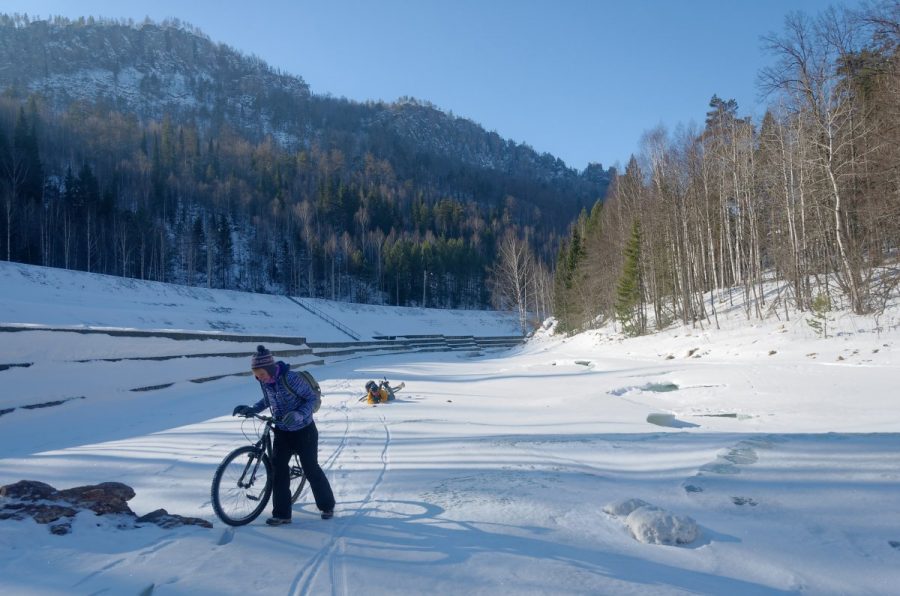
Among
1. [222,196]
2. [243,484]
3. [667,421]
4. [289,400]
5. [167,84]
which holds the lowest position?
[667,421]

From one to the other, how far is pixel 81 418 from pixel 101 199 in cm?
5459

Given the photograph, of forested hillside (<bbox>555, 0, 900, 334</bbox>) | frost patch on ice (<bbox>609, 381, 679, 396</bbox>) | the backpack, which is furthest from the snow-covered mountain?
the backpack

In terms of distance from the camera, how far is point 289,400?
14.5ft

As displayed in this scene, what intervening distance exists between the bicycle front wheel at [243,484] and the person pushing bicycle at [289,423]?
19 cm

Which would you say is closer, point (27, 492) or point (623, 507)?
point (27, 492)

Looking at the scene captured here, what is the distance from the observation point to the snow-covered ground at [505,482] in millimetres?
3193

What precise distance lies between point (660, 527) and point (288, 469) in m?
3.00

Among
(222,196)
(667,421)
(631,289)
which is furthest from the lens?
(222,196)

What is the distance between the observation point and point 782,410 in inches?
365

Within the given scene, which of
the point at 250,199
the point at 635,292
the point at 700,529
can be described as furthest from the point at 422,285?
the point at 700,529

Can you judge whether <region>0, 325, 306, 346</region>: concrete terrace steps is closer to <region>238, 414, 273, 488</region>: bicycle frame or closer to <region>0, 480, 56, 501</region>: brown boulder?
<region>0, 480, 56, 501</region>: brown boulder

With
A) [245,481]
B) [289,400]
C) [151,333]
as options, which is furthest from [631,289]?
[245,481]

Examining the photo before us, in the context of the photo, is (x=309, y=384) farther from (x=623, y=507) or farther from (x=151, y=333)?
(x=151, y=333)

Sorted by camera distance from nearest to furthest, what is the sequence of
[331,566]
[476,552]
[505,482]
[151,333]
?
[331,566]
[476,552]
[505,482]
[151,333]
